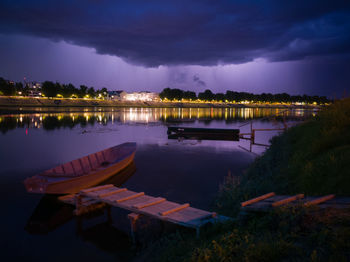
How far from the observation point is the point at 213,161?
874 inches

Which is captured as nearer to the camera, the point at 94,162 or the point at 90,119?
the point at 94,162

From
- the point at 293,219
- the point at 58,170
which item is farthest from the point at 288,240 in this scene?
the point at 58,170

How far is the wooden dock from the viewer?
27.0ft

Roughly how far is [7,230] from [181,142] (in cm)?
2409

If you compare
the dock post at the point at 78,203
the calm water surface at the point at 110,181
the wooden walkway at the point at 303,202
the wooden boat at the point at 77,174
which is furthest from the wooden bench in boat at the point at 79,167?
the wooden walkway at the point at 303,202

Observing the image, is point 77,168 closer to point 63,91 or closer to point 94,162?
point 94,162

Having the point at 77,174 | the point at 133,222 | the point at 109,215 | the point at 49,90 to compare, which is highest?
the point at 49,90

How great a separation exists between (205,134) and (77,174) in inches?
976

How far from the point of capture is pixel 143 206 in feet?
30.4

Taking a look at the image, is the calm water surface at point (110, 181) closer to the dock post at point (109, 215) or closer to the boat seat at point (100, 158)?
the dock post at point (109, 215)

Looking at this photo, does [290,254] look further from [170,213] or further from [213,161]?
[213,161]

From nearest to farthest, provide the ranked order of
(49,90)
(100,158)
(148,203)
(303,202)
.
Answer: (303,202) < (148,203) < (100,158) < (49,90)

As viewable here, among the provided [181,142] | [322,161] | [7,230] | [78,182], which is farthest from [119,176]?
[181,142]

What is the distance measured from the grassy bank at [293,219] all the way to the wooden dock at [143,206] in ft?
1.90
